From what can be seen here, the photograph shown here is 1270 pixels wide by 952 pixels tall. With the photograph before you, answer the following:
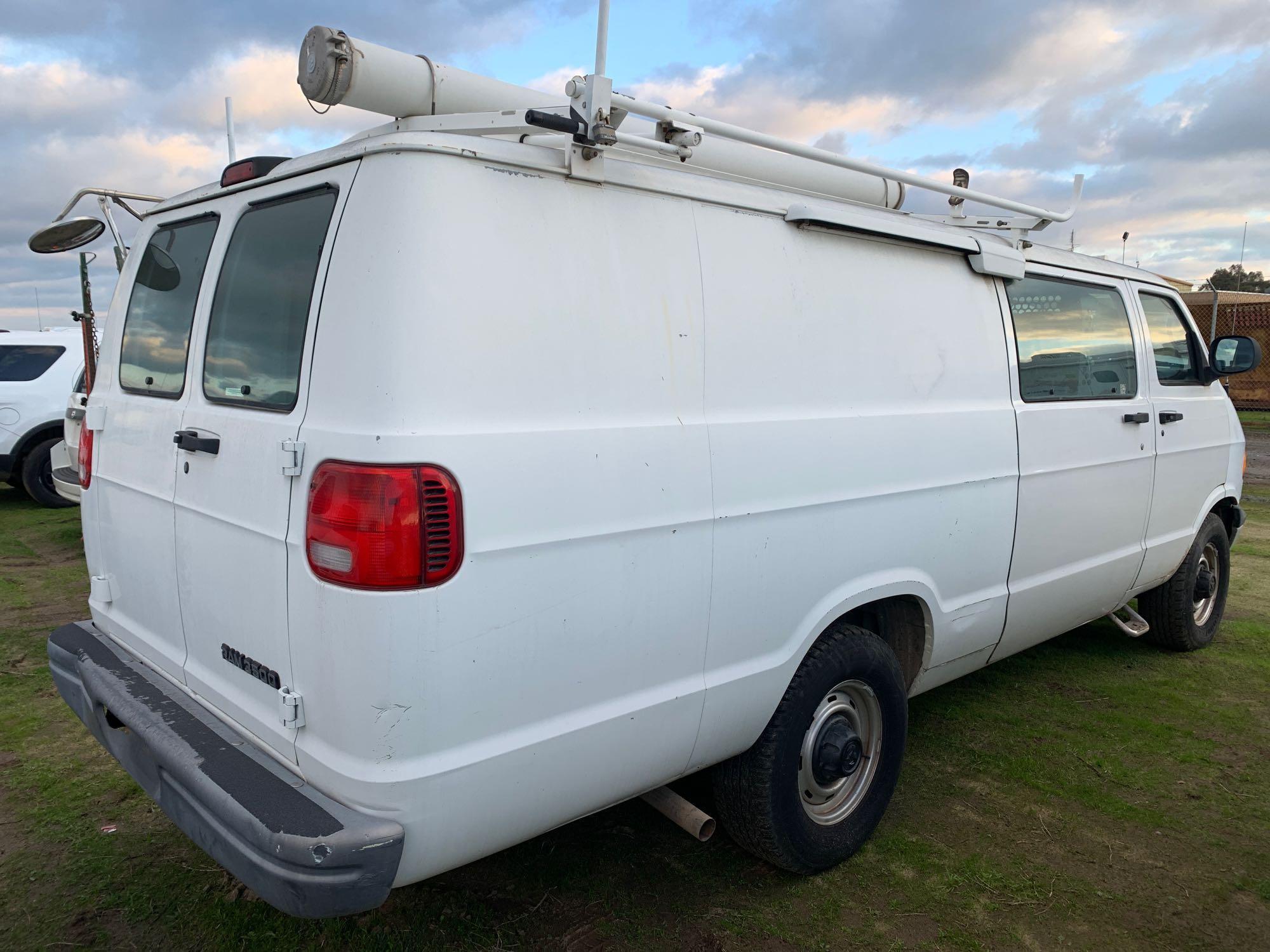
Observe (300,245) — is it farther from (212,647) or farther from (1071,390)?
(1071,390)

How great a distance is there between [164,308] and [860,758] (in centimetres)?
277

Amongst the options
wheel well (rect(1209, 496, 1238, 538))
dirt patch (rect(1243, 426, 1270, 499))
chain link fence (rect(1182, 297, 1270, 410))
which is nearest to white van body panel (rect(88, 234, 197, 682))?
wheel well (rect(1209, 496, 1238, 538))

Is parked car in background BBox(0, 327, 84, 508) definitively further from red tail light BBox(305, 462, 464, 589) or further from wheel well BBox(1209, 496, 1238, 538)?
wheel well BBox(1209, 496, 1238, 538)

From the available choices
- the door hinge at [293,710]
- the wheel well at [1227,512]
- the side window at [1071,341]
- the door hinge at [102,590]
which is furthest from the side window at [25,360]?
the wheel well at [1227,512]

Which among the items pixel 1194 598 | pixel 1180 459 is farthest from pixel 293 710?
pixel 1194 598

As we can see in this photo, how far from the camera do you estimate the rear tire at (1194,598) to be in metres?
5.00

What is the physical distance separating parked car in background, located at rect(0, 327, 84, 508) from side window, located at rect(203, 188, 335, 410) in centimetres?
819

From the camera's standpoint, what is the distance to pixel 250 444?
225 cm

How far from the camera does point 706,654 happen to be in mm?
2463

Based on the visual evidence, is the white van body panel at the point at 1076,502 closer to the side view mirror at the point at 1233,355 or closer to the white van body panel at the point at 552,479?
the white van body panel at the point at 552,479

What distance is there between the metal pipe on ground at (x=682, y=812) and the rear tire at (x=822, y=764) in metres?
0.18

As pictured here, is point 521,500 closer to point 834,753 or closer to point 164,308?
point 834,753

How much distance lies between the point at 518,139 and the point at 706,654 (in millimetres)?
1462

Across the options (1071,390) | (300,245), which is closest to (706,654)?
(300,245)
